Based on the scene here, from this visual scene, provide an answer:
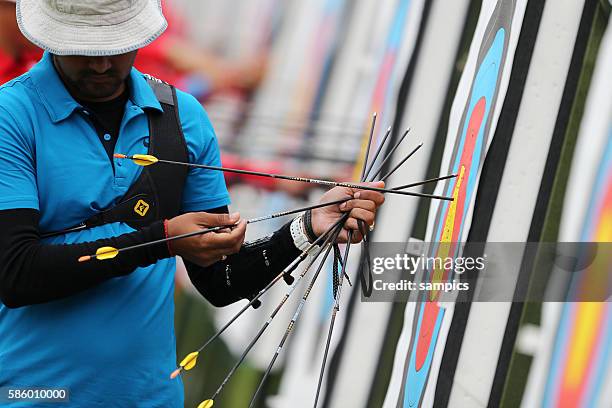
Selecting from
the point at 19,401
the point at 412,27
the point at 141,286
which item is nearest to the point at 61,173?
the point at 141,286

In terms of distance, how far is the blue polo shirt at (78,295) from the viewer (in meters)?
2.36

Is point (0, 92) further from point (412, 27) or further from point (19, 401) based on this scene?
point (412, 27)

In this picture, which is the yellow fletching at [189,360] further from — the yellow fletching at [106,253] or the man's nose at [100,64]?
the man's nose at [100,64]

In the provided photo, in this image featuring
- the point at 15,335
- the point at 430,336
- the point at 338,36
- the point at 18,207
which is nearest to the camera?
the point at 18,207

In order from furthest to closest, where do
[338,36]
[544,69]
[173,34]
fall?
[173,34], [338,36], [544,69]

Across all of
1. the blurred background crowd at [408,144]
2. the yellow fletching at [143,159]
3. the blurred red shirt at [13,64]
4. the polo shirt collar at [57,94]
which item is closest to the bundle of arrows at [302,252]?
the yellow fletching at [143,159]

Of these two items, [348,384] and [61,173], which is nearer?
[61,173]

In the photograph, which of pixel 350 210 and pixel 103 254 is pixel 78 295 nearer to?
pixel 103 254

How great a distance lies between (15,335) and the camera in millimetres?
2439

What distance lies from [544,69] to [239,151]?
200cm

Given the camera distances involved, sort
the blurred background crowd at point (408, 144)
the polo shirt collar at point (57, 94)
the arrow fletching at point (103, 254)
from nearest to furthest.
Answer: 1. the arrow fletching at point (103, 254)
2. the polo shirt collar at point (57, 94)
3. the blurred background crowd at point (408, 144)

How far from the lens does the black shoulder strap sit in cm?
245

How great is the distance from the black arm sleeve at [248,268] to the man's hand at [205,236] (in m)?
0.27

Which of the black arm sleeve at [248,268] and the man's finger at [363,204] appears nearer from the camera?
the man's finger at [363,204]
